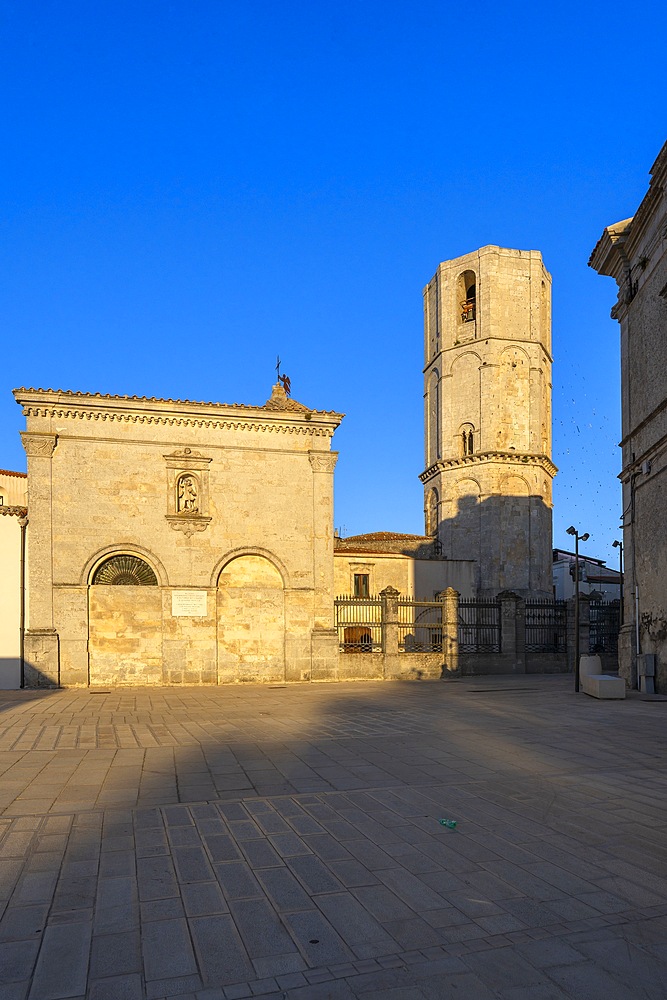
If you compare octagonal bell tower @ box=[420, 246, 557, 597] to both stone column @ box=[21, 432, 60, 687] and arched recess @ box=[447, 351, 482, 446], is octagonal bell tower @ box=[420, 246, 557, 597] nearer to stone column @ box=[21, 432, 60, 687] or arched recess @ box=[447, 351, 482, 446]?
arched recess @ box=[447, 351, 482, 446]

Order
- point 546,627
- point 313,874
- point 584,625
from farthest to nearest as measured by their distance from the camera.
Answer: point 546,627 → point 584,625 → point 313,874

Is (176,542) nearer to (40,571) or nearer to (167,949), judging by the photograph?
(40,571)

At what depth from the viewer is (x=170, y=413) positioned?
79.0 ft

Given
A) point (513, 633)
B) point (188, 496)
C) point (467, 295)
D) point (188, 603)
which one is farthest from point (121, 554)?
point (467, 295)

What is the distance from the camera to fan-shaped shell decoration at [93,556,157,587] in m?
23.0

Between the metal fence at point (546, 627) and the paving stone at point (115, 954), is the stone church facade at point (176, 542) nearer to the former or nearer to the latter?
the metal fence at point (546, 627)

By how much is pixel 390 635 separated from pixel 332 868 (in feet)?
65.9

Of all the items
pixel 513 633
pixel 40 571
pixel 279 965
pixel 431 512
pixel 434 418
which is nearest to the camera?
pixel 279 965

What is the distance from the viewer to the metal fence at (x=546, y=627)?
2906 centimetres

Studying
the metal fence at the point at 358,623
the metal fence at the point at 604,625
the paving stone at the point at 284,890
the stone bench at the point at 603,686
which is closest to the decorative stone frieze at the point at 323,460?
the metal fence at the point at 358,623

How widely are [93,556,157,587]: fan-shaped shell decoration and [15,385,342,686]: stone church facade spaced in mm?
32

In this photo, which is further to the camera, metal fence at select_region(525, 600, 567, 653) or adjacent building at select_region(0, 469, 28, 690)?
metal fence at select_region(525, 600, 567, 653)

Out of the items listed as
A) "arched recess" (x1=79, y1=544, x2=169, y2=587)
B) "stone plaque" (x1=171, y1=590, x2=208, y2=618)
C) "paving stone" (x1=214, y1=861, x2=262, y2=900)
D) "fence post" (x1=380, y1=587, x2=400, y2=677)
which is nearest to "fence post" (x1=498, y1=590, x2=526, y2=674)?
"fence post" (x1=380, y1=587, x2=400, y2=677)

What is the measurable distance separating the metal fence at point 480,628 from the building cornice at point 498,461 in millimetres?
10492
